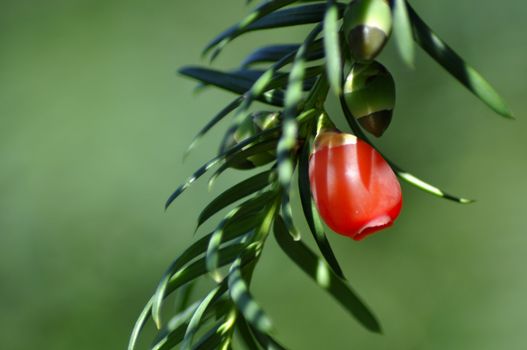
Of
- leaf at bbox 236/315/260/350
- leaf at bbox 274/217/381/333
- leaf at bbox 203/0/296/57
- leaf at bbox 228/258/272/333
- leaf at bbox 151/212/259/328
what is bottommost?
leaf at bbox 236/315/260/350

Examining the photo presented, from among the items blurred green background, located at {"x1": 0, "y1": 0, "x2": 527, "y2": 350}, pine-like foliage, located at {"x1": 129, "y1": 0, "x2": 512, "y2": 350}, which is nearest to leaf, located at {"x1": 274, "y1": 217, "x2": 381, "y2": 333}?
pine-like foliage, located at {"x1": 129, "y1": 0, "x2": 512, "y2": 350}

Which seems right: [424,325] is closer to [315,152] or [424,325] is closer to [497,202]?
[497,202]

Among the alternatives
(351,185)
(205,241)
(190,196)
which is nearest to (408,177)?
(351,185)

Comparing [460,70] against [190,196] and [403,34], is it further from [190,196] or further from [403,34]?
[190,196]

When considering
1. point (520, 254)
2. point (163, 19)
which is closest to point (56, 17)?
point (163, 19)

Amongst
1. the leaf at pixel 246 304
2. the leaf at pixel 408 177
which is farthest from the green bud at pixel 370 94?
the leaf at pixel 246 304

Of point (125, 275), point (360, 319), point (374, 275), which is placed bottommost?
point (374, 275)

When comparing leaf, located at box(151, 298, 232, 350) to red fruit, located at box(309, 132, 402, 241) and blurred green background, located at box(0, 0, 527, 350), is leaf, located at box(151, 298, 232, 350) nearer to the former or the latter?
red fruit, located at box(309, 132, 402, 241)
